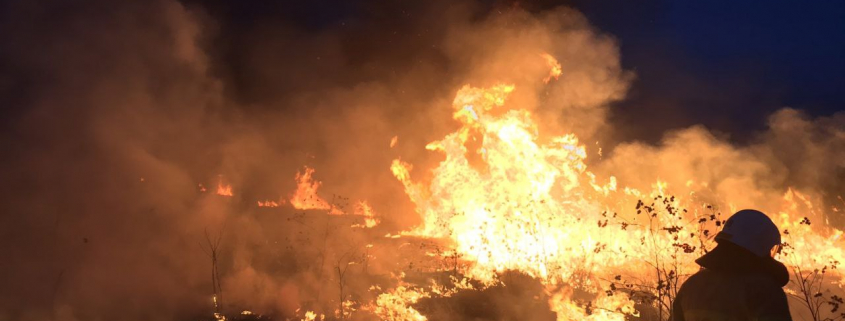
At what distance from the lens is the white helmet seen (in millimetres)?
2664

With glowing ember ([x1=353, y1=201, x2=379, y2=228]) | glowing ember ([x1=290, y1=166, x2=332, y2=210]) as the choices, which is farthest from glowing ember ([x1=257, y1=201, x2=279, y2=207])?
glowing ember ([x1=353, y1=201, x2=379, y2=228])

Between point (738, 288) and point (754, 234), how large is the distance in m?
0.34

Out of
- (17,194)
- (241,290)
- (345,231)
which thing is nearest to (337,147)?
(345,231)

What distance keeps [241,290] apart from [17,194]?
3988 mm

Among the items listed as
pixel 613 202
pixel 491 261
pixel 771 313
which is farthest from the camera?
pixel 613 202

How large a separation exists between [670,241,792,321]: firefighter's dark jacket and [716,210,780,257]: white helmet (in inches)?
1.8

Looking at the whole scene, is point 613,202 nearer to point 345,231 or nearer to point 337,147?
point 345,231

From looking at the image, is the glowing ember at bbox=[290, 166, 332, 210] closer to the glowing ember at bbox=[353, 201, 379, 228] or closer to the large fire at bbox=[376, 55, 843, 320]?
the glowing ember at bbox=[353, 201, 379, 228]

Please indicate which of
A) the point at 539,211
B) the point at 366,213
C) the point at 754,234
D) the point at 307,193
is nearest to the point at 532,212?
the point at 539,211

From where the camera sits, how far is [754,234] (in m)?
2.68

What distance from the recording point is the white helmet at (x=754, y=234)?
2664 millimetres

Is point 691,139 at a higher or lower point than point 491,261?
higher

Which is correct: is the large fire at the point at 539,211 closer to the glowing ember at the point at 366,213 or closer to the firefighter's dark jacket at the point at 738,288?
the glowing ember at the point at 366,213

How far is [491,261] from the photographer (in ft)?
36.1
